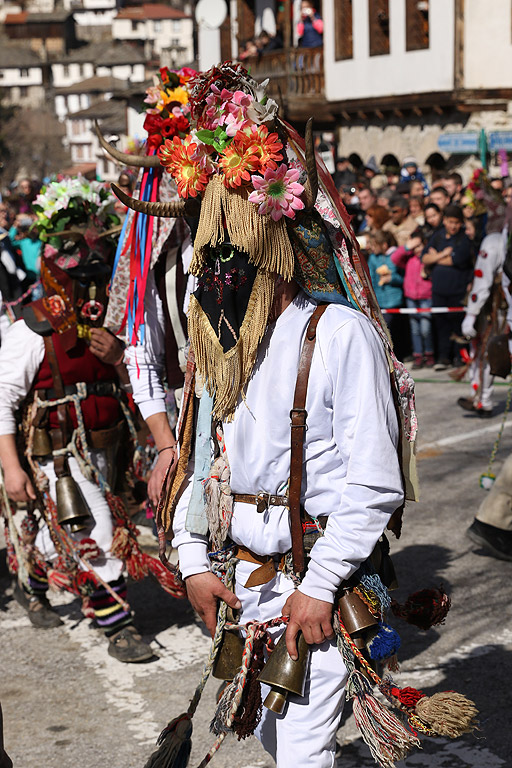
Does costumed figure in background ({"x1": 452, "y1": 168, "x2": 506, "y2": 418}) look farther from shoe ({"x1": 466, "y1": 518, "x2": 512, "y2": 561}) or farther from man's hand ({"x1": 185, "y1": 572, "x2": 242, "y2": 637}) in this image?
man's hand ({"x1": 185, "y1": 572, "x2": 242, "y2": 637})

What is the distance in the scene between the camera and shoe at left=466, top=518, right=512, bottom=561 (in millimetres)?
6090

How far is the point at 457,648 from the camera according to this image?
500 centimetres

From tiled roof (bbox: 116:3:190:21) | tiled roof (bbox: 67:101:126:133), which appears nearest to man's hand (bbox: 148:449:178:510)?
tiled roof (bbox: 67:101:126:133)

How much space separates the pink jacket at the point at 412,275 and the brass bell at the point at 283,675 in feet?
32.3

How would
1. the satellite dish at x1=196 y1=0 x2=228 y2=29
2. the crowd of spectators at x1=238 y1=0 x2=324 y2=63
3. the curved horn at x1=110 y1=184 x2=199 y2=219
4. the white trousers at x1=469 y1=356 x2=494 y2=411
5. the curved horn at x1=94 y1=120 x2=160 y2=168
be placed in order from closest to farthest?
the curved horn at x1=110 y1=184 x2=199 y2=219, the curved horn at x1=94 y1=120 x2=160 y2=168, the white trousers at x1=469 y1=356 x2=494 y2=411, the satellite dish at x1=196 y1=0 x2=228 y2=29, the crowd of spectators at x1=238 y1=0 x2=324 y2=63

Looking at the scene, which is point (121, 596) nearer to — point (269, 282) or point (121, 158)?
point (121, 158)

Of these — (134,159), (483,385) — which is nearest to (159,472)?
(134,159)

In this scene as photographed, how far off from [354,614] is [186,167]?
132 centimetres

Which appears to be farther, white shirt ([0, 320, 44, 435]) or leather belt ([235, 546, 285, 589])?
white shirt ([0, 320, 44, 435])

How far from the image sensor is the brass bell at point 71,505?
5.06 meters

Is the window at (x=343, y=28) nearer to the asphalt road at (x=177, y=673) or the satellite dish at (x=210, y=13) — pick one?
the satellite dish at (x=210, y=13)

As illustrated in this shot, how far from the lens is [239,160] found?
2.84 metres

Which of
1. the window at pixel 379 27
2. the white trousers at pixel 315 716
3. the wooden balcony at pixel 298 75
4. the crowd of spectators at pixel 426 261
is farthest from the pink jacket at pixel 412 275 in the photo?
the wooden balcony at pixel 298 75

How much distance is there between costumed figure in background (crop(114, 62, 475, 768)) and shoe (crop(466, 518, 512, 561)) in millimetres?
3144
